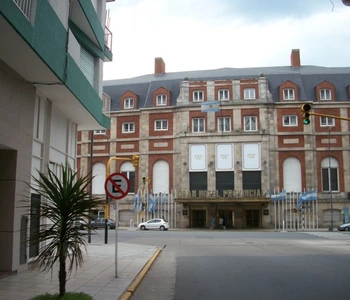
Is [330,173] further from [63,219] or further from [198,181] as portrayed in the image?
[63,219]

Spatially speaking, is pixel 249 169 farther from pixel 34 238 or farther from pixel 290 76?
pixel 34 238

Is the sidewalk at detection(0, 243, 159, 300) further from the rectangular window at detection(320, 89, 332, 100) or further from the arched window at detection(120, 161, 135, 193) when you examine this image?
the rectangular window at detection(320, 89, 332, 100)

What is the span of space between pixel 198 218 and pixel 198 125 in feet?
34.1

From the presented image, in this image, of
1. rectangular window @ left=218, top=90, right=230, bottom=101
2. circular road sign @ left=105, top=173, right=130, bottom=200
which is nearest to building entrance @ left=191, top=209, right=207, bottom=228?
rectangular window @ left=218, top=90, right=230, bottom=101

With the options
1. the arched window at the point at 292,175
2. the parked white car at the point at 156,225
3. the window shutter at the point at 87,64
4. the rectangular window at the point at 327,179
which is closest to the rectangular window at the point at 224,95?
the arched window at the point at 292,175

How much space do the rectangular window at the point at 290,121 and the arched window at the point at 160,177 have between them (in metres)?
14.0

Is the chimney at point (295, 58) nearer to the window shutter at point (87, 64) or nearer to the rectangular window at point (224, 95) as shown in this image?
the rectangular window at point (224, 95)

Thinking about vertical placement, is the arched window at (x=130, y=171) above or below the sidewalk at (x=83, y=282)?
above

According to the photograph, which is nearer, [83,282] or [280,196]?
[83,282]

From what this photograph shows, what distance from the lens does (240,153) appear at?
4775cm

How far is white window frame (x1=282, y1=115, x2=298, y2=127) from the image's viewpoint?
48.5m

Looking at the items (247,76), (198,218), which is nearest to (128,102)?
(247,76)

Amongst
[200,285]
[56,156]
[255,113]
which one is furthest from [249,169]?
[200,285]

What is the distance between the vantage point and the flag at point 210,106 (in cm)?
4809
